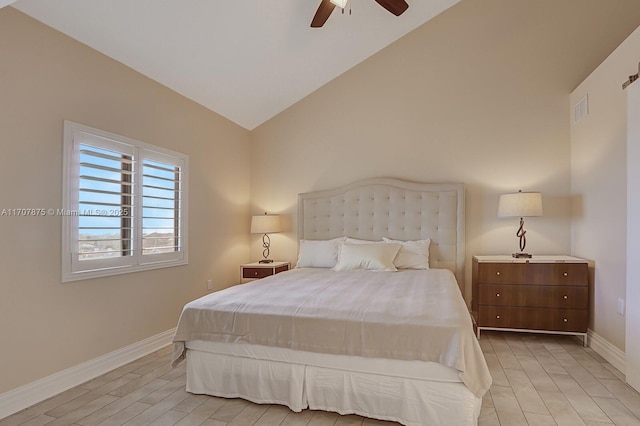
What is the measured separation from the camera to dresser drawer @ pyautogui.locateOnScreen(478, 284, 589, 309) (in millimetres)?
3424

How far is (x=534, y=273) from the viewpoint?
11.6 ft

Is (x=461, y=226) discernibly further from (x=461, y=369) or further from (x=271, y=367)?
(x=271, y=367)

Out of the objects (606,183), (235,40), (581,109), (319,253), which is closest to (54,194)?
(235,40)

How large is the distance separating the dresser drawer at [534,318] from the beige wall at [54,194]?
3.25m

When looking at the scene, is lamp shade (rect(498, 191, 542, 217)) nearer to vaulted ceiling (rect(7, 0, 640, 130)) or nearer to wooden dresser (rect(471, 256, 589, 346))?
wooden dresser (rect(471, 256, 589, 346))

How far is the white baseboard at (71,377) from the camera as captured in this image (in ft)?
7.48

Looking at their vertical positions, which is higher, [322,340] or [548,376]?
[322,340]

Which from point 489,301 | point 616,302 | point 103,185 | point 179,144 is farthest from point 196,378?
point 616,302

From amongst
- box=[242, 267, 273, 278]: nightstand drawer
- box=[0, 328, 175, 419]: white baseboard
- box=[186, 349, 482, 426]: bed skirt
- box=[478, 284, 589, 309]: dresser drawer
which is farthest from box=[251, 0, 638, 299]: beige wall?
box=[186, 349, 482, 426]: bed skirt

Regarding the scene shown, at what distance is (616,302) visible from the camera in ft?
9.89

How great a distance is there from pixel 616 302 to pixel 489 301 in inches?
40.1

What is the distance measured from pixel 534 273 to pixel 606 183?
1.04m

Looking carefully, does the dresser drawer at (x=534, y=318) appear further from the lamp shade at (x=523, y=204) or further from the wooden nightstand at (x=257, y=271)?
the wooden nightstand at (x=257, y=271)

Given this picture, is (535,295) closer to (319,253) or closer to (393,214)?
(393,214)
